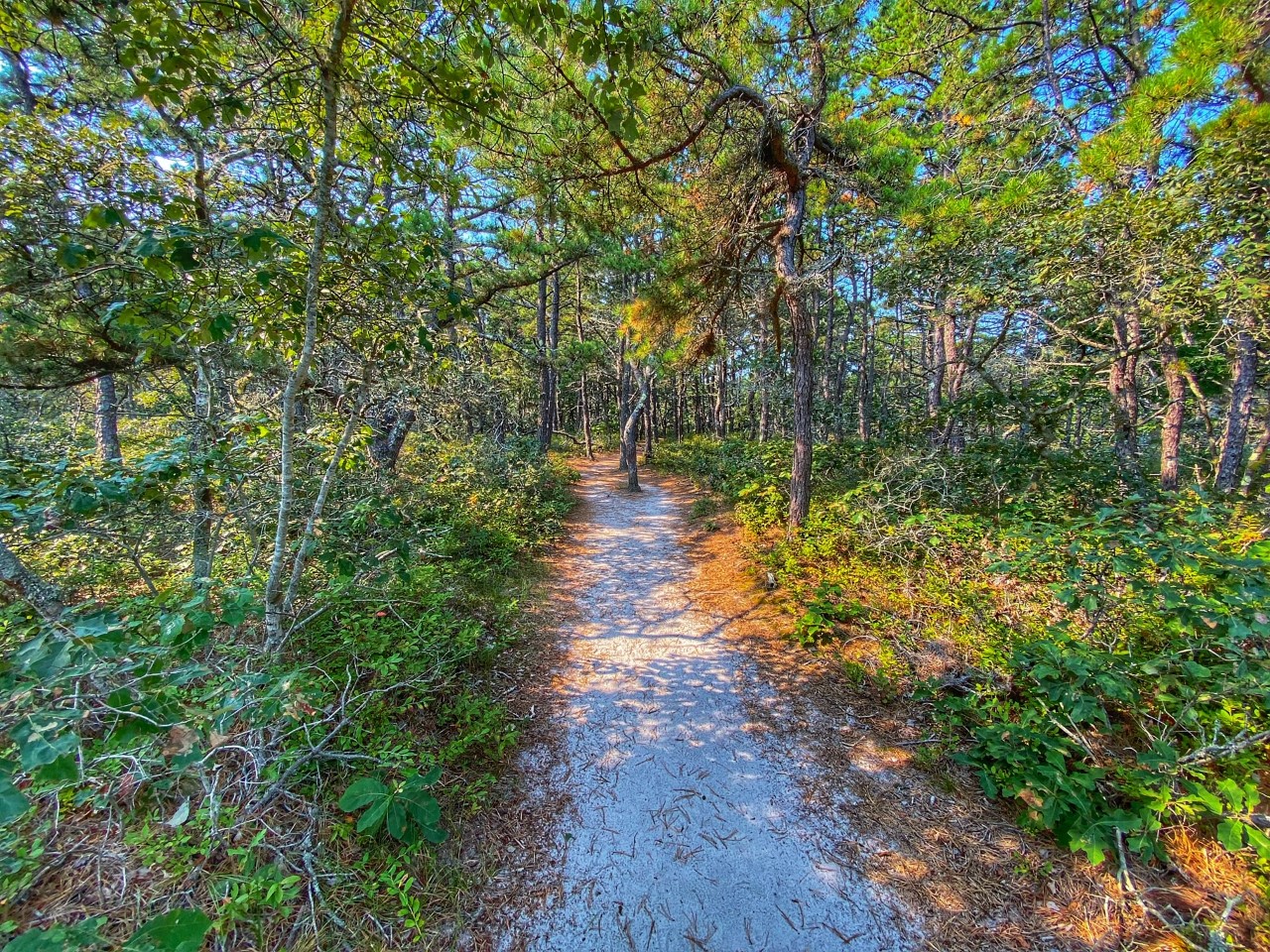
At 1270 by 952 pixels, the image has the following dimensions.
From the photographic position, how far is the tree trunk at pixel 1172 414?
5.18 m

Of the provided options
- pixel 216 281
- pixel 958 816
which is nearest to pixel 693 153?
pixel 216 281

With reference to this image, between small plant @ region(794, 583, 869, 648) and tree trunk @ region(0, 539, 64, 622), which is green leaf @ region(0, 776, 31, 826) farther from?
small plant @ region(794, 583, 869, 648)

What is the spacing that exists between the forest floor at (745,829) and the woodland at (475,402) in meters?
0.30

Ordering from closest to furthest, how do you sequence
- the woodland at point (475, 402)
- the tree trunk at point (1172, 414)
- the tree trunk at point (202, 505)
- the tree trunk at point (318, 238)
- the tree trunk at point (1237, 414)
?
the woodland at point (475, 402), the tree trunk at point (318, 238), the tree trunk at point (202, 505), the tree trunk at point (1237, 414), the tree trunk at point (1172, 414)

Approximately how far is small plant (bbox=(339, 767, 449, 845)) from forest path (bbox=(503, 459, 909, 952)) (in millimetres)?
646

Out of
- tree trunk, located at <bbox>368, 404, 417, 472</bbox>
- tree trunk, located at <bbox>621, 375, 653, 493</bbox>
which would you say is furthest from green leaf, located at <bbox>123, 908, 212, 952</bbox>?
tree trunk, located at <bbox>621, 375, 653, 493</bbox>

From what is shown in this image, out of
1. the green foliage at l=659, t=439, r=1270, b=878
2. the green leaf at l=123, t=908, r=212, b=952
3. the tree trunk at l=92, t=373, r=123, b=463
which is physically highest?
the tree trunk at l=92, t=373, r=123, b=463

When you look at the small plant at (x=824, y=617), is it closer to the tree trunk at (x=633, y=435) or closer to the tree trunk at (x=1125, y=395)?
the tree trunk at (x=1125, y=395)

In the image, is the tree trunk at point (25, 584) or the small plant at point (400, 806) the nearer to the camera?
the tree trunk at point (25, 584)

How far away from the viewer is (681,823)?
2633 mm

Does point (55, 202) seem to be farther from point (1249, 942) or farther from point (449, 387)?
point (1249, 942)

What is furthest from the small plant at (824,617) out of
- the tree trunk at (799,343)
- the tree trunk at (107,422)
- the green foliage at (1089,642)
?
the tree trunk at (107,422)

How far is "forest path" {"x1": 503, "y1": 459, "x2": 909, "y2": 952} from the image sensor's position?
6.91 feet

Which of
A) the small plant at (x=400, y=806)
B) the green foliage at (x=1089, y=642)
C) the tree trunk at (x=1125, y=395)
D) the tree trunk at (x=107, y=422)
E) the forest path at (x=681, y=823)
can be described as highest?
the tree trunk at (x=1125, y=395)
